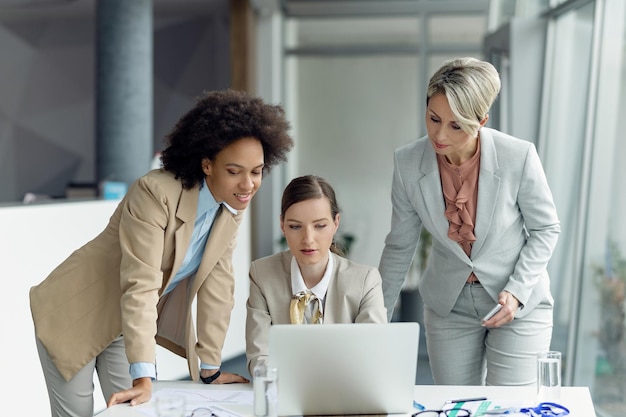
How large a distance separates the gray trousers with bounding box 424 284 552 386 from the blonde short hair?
60 cm

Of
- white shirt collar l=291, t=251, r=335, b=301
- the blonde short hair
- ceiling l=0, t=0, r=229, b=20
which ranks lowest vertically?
white shirt collar l=291, t=251, r=335, b=301

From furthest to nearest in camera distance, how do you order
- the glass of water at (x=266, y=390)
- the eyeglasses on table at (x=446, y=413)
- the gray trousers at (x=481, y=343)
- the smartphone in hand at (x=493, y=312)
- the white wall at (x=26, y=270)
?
1. the white wall at (x=26, y=270)
2. the gray trousers at (x=481, y=343)
3. the smartphone in hand at (x=493, y=312)
4. the eyeglasses on table at (x=446, y=413)
5. the glass of water at (x=266, y=390)

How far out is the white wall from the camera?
14.3 feet

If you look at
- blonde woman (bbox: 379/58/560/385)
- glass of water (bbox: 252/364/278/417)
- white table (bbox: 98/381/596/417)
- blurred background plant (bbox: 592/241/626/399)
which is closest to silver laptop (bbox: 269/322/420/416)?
glass of water (bbox: 252/364/278/417)

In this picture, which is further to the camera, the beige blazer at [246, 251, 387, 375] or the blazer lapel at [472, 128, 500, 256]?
the blazer lapel at [472, 128, 500, 256]

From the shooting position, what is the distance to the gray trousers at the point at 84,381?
2715 mm

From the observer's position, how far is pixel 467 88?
A: 2.63 meters

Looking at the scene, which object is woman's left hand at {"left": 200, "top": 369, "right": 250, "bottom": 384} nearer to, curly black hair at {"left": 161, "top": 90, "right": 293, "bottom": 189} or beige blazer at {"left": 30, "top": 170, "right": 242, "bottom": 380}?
beige blazer at {"left": 30, "top": 170, "right": 242, "bottom": 380}

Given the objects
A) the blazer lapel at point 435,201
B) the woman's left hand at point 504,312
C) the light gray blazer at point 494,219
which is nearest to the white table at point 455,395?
the woman's left hand at point 504,312

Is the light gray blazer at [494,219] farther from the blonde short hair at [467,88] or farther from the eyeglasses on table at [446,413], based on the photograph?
the eyeglasses on table at [446,413]

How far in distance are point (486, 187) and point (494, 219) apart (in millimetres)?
104

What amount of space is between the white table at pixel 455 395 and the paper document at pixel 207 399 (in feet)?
0.06

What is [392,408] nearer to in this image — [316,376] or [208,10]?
[316,376]

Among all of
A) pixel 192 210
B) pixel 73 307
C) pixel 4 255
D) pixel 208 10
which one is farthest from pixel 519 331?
pixel 208 10
